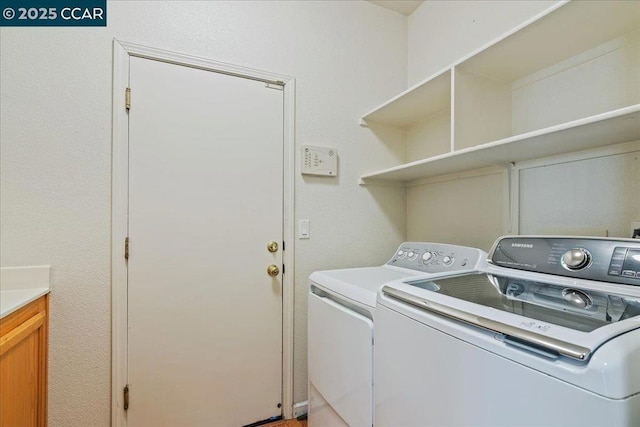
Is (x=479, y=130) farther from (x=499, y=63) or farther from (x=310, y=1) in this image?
(x=310, y=1)

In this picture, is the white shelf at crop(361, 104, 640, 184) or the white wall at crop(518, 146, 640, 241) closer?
the white shelf at crop(361, 104, 640, 184)

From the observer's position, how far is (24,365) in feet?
3.73

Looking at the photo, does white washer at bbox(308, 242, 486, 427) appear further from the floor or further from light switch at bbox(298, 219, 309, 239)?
light switch at bbox(298, 219, 309, 239)

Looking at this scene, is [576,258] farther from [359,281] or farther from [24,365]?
[24,365]

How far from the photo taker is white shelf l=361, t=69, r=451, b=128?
5.01ft

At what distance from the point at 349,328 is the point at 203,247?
0.88m

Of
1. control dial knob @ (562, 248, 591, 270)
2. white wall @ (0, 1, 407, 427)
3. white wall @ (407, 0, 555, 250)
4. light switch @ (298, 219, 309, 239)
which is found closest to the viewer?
control dial knob @ (562, 248, 591, 270)

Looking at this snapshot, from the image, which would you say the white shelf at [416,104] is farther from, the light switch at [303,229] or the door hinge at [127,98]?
the door hinge at [127,98]

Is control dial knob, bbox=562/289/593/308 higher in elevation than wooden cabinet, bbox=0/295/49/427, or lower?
higher

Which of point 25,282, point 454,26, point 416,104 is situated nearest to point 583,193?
point 416,104

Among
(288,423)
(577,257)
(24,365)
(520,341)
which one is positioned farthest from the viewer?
(288,423)

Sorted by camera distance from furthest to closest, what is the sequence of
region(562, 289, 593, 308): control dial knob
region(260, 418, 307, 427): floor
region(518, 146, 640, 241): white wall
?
region(260, 418, 307, 427): floor
region(518, 146, 640, 241): white wall
region(562, 289, 593, 308): control dial knob

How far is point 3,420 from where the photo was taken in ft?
3.17

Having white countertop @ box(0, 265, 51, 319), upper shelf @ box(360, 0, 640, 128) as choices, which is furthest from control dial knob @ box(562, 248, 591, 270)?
white countertop @ box(0, 265, 51, 319)
